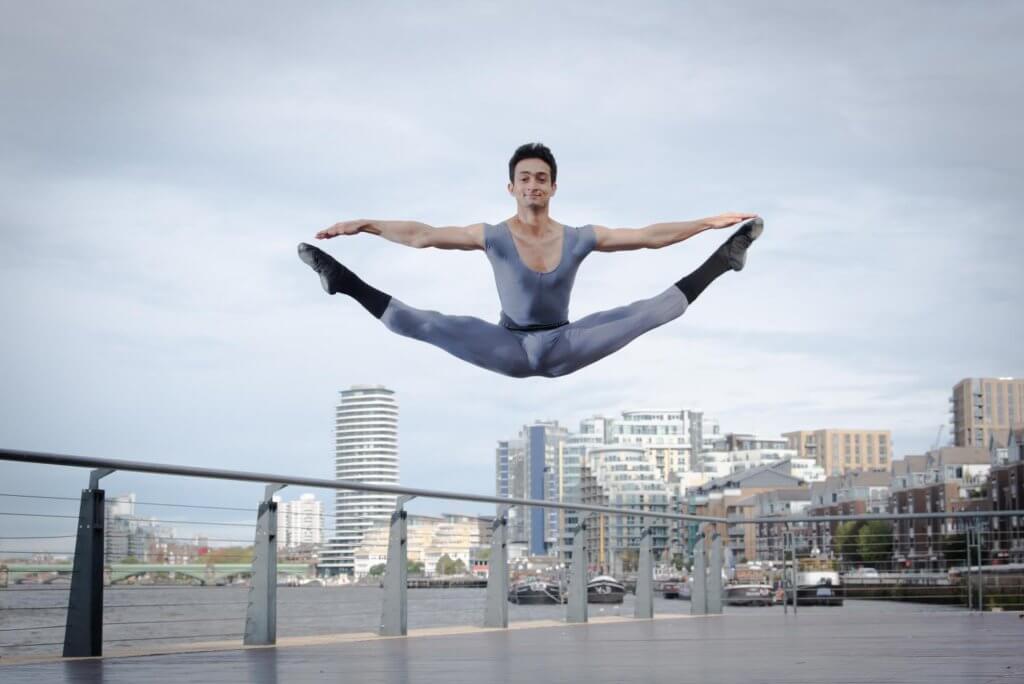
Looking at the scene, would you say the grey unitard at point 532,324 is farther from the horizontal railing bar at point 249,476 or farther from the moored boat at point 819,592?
the moored boat at point 819,592

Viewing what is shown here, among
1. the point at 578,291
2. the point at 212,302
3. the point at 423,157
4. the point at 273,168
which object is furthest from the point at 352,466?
the point at 578,291

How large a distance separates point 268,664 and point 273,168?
4739 millimetres

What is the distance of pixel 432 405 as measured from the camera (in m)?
9.12

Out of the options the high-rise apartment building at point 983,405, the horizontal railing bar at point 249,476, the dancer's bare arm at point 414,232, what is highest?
the high-rise apartment building at point 983,405

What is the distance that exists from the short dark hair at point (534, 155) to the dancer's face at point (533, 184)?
0.03 meters

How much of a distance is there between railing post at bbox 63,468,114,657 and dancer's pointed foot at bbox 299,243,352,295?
180 centimetres

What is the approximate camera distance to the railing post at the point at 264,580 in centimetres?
797

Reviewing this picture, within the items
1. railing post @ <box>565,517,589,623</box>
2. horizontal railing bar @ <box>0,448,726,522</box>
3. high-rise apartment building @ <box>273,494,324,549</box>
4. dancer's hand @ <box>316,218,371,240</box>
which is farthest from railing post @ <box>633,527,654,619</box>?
dancer's hand @ <box>316,218,371,240</box>

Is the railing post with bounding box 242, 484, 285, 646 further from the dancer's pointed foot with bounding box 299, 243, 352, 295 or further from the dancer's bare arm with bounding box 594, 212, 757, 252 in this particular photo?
the dancer's bare arm with bounding box 594, 212, 757, 252

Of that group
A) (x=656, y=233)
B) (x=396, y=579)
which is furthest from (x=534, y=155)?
(x=396, y=579)

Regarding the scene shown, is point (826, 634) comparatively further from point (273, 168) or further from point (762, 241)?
point (273, 168)

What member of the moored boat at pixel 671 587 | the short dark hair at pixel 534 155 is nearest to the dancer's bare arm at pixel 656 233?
the short dark hair at pixel 534 155

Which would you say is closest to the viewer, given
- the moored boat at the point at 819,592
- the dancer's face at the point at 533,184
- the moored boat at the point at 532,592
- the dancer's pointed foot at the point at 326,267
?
the dancer's pointed foot at the point at 326,267

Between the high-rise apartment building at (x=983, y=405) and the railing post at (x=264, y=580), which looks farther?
the high-rise apartment building at (x=983, y=405)
